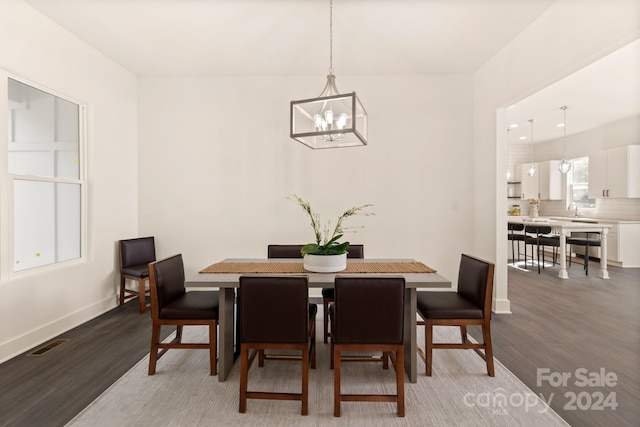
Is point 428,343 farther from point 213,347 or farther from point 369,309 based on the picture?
point 213,347

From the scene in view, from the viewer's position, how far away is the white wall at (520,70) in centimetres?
217

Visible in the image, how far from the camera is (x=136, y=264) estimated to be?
12.5 ft

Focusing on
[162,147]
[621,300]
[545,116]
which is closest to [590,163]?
[545,116]

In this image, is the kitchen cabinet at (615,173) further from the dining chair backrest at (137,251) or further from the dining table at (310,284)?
the dining chair backrest at (137,251)

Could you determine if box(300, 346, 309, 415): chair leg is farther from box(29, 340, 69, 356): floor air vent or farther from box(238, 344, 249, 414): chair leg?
box(29, 340, 69, 356): floor air vent

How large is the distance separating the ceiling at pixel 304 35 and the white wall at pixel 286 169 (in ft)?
0.90

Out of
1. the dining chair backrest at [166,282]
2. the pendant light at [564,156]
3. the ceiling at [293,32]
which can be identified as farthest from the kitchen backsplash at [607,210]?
the dining chair backrest at [166,282]

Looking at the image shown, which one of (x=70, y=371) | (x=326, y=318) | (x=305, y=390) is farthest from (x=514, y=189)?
(x=70, y=371)

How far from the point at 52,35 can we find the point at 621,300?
6.95m

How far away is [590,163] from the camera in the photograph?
6762 mm

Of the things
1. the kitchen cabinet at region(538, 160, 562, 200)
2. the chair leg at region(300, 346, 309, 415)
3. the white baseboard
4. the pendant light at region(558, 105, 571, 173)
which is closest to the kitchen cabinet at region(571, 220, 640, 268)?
the pendant light at region(558, 105, 571, 173)

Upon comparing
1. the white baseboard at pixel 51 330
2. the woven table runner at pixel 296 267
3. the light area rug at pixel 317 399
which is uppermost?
the woven table runner at pixel 296 267

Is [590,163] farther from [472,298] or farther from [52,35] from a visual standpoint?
[52,35]

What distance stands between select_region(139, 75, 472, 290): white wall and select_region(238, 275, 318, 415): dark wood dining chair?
7.60ft
